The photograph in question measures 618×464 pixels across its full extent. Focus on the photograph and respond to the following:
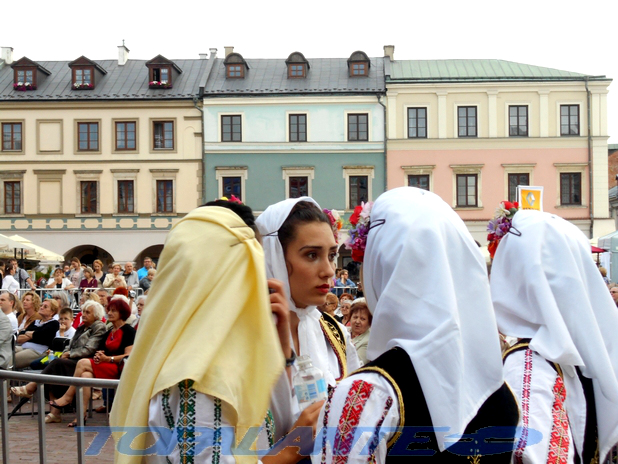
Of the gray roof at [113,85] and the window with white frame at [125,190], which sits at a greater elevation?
the gray roof at [113,85]

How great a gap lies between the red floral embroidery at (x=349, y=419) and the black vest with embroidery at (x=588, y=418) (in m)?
0.93

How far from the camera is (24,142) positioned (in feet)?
105

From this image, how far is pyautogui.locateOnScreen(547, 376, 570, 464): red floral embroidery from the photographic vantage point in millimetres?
2152

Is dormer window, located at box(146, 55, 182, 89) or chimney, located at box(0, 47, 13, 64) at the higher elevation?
chimney, located at box(0, 47, 13, 64)

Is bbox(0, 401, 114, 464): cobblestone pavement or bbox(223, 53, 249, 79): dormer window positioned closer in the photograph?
bbox(0, 401, 114, 464): cobblestone pavement

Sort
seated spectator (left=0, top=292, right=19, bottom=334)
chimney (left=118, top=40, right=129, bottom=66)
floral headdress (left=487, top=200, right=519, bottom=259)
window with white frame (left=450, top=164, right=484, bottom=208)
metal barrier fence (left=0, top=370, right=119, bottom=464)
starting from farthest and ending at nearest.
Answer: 1. chimney (left=118, top=40, right=129, bottom=66)
2. window with white frame (left=450, top=164, right=484, bottom=208)
3. seated spectator (left=0, top=292, right=19, bottom=334)
4. metal barrier fence (left=0, top=370, right=119, bottom=464)
5. floral headdress (left=487, top=200, right=519, bottom=259)

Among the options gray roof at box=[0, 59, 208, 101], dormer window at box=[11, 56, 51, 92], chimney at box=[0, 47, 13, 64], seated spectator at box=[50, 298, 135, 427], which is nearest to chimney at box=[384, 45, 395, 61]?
gray roof at box=[0, 59, 208, 101]

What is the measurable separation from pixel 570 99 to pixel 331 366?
32092 mm

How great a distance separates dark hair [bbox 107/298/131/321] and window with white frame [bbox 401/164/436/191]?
971 inches

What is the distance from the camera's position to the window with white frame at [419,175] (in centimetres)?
3206

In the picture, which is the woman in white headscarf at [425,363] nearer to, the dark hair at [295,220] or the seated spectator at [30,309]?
the dark hair at [295,220]

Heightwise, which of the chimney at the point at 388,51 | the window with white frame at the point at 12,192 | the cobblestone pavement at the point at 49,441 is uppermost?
the chimney at the point at 388,51

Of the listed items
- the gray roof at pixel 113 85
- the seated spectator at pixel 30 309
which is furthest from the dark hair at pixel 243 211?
the gray roof at pixel 113 85

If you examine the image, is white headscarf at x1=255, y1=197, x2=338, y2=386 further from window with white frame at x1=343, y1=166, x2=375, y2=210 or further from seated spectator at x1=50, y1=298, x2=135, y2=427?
window with white frame at x1=343, y1=166, x2=375, y2=210
